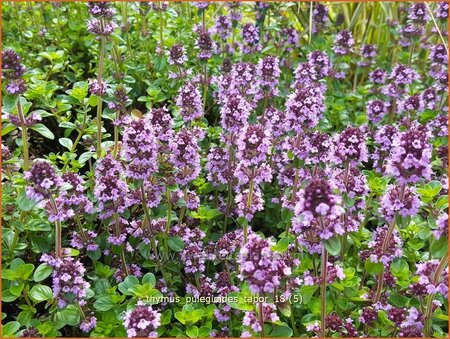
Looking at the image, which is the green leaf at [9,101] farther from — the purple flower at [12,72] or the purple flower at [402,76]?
the purple flower at [402,76]

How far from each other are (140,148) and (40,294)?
88 cm

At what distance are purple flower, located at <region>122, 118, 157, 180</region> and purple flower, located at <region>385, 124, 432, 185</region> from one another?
1.15 meters

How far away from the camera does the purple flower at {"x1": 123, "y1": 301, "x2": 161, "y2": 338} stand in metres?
2.36

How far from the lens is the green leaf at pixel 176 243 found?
3.08 m

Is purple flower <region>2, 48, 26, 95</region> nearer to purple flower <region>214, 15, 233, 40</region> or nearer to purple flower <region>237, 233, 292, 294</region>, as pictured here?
purple flower <region>237, 233, 292, 294</region>

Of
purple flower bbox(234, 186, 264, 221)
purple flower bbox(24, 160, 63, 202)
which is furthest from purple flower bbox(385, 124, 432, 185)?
purple flower bbox(24, 160, 63, 202)

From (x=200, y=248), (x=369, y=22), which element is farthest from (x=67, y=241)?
(x=369, y=22)

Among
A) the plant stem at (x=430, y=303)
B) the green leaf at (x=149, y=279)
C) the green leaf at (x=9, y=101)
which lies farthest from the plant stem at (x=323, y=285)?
the green leaf at (x=9, y=101)

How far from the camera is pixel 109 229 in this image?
3.19 metres

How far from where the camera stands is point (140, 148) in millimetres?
2768

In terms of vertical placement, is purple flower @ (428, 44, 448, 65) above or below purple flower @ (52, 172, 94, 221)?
above

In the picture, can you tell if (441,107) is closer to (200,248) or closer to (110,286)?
(200,248)

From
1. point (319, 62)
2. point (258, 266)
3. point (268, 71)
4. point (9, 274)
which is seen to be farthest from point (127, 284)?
point (319, 62)

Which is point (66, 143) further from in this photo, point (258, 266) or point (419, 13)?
point (419, 13)
